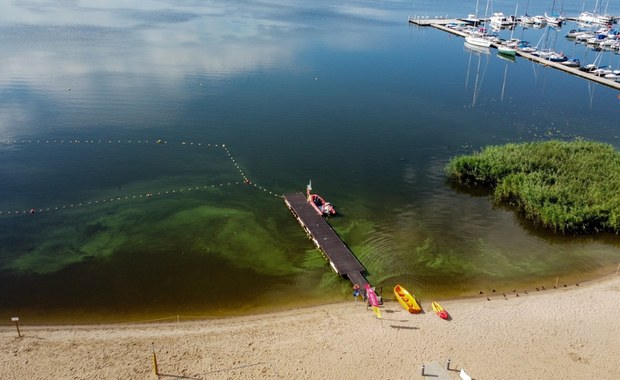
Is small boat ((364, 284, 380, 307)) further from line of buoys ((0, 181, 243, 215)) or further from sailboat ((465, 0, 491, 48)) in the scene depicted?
sailboat ((465, 0, 491, 48))

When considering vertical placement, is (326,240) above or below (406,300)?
above

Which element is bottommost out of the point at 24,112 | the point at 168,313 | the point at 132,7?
the point at 168,313

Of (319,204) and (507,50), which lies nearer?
(319,204)

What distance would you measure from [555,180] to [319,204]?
2427 centimetres

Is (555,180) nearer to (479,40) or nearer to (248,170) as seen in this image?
(248,170)

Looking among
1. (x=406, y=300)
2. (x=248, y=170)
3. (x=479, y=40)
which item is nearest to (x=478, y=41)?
(x=479, y=40)

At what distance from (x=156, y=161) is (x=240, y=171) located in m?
10.3

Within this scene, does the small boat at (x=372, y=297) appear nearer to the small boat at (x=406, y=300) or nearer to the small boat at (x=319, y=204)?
the small boat at (x=406, y=300)

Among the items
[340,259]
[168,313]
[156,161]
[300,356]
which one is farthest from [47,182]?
[300,356]

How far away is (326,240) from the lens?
134ft

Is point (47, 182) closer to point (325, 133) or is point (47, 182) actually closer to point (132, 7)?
point (325, 133)

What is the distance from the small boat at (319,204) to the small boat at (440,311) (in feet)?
48.3

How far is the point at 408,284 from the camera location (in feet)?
120

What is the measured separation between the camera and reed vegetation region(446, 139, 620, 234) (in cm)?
4356
